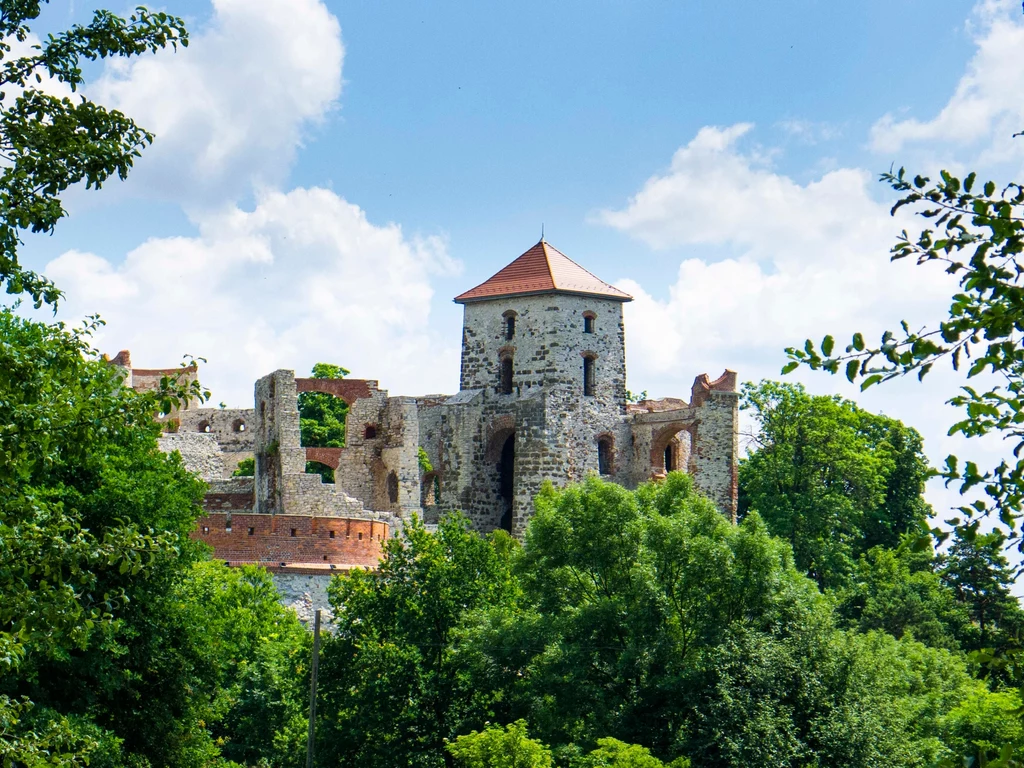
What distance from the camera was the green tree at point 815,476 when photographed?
141ft

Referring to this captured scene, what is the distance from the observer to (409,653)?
26.8m

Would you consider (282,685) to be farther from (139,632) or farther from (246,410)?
(246,410)

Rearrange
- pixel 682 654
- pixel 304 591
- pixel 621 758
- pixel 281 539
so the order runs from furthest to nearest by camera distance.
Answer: pixel 304 591, pixel 281 539, pixel 682 654, pixel 621 758

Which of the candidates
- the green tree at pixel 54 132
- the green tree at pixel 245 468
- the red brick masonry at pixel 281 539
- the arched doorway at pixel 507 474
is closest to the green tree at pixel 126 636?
the green tree at pixel 54 132

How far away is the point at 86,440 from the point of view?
10164mm

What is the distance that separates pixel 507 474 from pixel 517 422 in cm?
200

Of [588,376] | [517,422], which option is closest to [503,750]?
[517,422]

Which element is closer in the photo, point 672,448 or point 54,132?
point 54,132

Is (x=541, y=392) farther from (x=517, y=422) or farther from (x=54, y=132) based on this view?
(x=54, y=132)

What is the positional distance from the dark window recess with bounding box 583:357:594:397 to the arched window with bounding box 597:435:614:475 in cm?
128

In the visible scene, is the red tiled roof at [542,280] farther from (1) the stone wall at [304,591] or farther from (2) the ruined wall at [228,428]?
(1) the stone wall at [304,591]

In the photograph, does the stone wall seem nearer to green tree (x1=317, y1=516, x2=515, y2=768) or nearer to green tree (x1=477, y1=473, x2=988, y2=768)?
green tree (x1=317, y1=516, x2=515, y2=768)

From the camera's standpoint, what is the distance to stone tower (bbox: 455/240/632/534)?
1661 inches

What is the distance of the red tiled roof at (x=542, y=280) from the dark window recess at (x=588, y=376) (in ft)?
6.02
